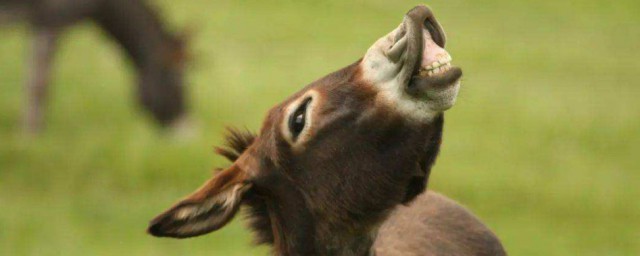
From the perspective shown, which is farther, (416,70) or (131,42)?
(131,42)

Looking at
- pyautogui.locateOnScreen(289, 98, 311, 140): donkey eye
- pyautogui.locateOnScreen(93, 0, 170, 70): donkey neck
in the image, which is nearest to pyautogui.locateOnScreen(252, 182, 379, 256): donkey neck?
pyautogui.locateOnScreen(289, 98, 311, 140): donkey eye

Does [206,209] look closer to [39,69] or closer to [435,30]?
[435,30]

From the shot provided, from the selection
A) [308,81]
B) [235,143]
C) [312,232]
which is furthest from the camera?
[308,81]

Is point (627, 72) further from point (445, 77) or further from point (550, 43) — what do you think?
point (445, 77)

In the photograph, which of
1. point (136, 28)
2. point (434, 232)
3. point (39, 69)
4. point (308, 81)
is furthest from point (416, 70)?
point (308, 81)

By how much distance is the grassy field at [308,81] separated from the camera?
9.33m

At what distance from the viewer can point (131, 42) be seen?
41.8 feet

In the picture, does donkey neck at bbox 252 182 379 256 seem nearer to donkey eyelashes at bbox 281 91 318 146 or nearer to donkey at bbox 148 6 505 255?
donkey at bbox 148 6 505 255

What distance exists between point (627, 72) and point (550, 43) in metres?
1.51

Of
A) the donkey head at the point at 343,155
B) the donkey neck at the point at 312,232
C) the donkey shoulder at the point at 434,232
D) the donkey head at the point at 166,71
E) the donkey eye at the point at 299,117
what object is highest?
the donkey head at the point at 166,71

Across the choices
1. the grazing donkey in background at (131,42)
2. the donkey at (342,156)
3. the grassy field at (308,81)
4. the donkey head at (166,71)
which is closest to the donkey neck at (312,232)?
the donkey at (342,156)

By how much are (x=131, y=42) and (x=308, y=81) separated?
1837 mm

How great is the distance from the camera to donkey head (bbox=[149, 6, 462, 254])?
4.06m

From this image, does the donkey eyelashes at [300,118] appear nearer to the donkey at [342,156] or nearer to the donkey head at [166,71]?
the donkey at [342,156]
